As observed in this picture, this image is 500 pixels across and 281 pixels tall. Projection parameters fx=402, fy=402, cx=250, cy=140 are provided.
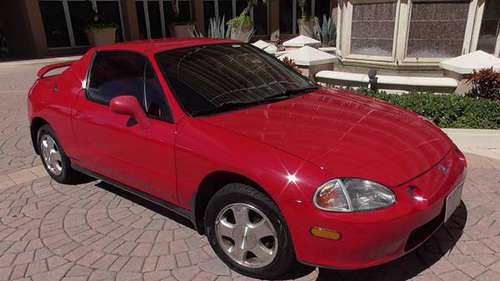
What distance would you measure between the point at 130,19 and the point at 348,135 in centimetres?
2034

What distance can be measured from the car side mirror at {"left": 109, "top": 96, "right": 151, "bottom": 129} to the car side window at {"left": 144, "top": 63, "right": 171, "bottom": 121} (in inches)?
3.0

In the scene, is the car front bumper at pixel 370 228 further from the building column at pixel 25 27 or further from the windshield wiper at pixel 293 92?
the building column at pixel 25 27

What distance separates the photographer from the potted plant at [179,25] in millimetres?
21453

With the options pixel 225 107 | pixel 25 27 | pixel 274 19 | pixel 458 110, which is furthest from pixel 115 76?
pixel 274 19

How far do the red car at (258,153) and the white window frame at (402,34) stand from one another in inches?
164

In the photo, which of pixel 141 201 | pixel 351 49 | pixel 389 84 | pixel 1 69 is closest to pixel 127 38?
pixel 1 69

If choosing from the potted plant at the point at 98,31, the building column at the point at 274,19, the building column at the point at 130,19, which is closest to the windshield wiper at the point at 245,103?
the potted plant at the point at 98,31

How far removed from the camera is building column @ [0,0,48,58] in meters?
17.9

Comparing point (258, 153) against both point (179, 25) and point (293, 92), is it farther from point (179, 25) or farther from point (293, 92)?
point (179, 25)

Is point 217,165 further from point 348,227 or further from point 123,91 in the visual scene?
point 123,91

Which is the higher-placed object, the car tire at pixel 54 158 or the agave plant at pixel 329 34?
the agave plant at pixel 329 34

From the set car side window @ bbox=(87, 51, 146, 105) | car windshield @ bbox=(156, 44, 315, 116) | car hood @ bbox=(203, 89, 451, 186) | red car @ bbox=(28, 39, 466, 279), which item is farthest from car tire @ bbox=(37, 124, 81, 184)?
car hood @ bbox=(203, 89, 451, 186)

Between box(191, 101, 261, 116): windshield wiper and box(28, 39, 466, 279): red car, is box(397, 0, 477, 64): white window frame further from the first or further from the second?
box(191, 101, 261, 116): windshield wiper

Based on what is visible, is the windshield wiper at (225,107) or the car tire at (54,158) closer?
the windshield wiper at (225,107)
